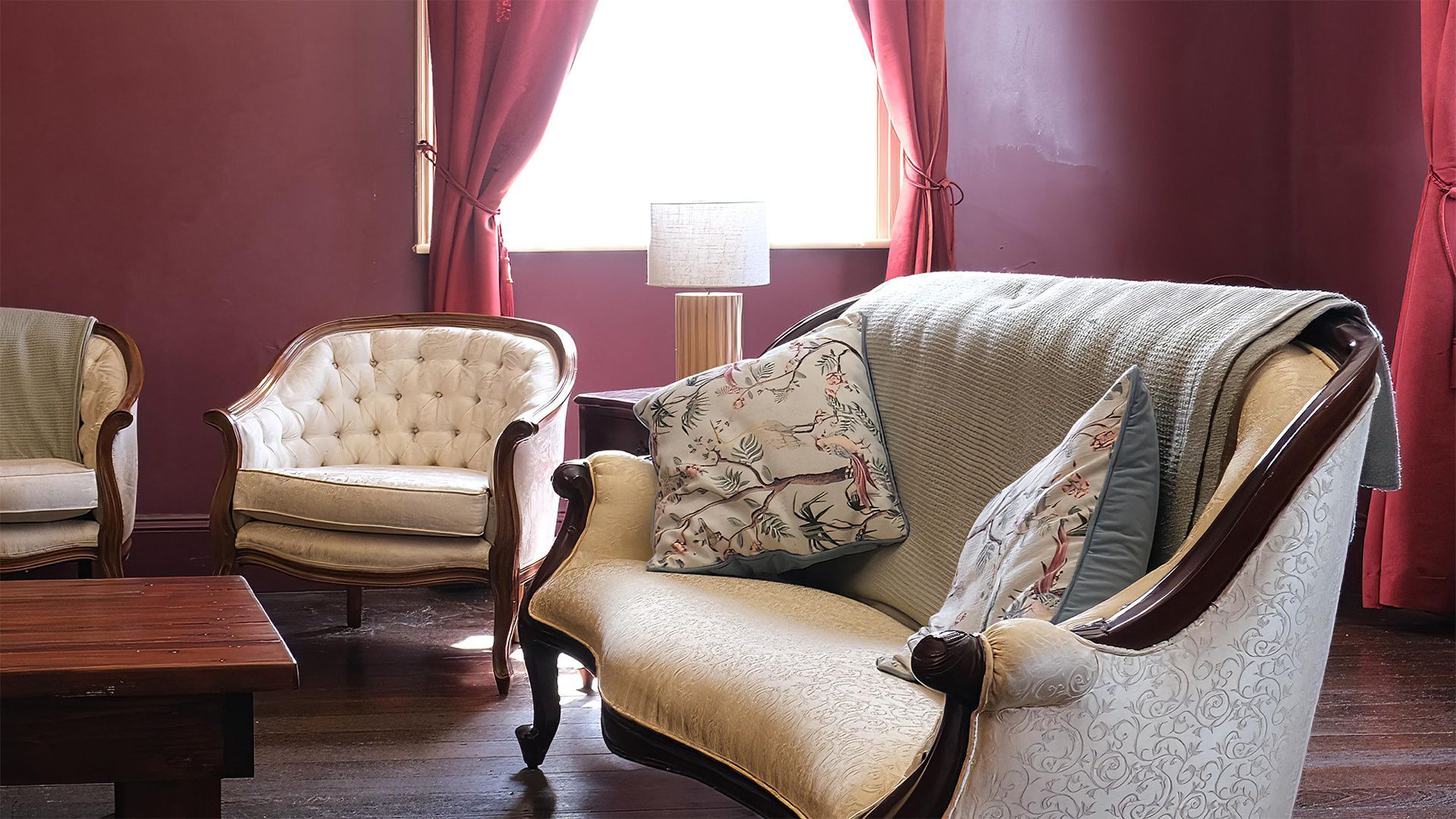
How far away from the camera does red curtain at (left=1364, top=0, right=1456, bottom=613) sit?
3203 mm

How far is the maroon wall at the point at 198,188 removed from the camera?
3693 mm

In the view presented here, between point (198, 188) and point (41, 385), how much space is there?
0.75 metres

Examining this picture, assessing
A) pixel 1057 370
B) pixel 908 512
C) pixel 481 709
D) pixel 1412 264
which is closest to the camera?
pixel 1057 370

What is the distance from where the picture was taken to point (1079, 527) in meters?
1.45

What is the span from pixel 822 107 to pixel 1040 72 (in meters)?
0.73

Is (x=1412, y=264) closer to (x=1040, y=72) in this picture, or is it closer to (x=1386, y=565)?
(x=1386, y=565)

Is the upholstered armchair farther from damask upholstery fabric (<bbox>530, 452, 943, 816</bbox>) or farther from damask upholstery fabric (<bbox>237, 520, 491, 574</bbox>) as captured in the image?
damask upholstery fabric (<bbox>530, 452, 943, 816</bbox>)

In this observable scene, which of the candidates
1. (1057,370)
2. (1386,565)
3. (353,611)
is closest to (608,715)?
(1057,370)

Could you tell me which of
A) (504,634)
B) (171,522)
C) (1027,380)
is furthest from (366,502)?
(1027,380)

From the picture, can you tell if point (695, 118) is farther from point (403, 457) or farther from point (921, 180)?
point (403, 457)

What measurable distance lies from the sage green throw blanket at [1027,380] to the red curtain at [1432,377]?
1.56 meters

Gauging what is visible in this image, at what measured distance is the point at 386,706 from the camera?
2771 mm

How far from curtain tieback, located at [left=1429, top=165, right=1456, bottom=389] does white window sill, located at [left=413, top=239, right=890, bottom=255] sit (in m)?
1.57

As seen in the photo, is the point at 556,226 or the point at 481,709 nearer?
the point at 481,709
